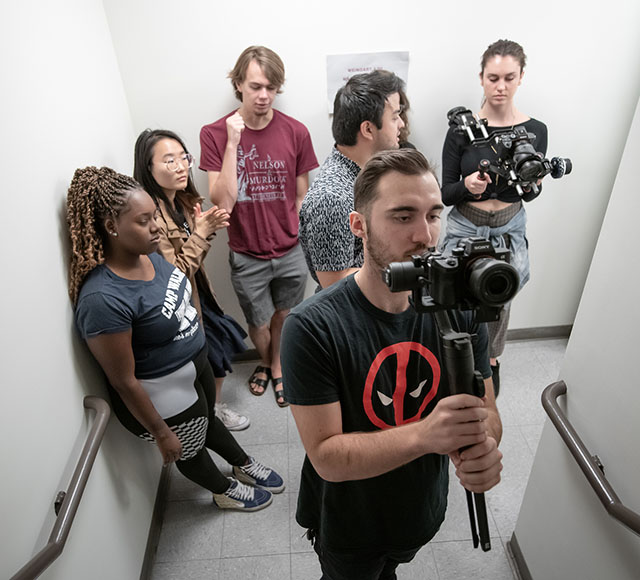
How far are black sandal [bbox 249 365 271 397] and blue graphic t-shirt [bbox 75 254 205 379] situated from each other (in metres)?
1.03

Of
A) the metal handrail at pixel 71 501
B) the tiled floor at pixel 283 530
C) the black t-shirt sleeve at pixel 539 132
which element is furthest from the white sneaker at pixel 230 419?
the black t-shirt sleeve at pixel 539 132

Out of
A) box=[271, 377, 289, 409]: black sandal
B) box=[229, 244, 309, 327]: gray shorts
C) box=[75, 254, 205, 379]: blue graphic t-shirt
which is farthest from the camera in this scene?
box=[271, 377, 289, 409]: black sandal

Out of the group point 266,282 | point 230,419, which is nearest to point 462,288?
point 266,282

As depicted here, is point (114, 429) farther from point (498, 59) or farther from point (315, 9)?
point (498, 59)

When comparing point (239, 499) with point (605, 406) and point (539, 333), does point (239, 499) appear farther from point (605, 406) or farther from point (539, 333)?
point (539, 333)

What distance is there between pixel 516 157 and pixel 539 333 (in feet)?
5.42

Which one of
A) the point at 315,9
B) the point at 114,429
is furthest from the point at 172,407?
the point at 315,9

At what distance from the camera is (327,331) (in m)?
1.04

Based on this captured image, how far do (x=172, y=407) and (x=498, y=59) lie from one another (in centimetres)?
199

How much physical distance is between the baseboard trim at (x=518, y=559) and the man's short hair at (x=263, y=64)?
214cm

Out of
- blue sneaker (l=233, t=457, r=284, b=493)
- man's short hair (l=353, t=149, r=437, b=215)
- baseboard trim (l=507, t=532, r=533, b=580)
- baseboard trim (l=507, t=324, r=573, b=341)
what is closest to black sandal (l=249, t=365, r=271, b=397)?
blue sneaker (l=233, t=457, r=284, b=493)

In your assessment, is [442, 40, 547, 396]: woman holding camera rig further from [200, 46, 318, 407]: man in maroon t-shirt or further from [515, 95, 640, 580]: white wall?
[515, 95, 640, 580]: white wall

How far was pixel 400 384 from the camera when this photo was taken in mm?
1108

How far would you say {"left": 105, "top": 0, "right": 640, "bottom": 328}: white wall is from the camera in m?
2.17
